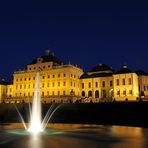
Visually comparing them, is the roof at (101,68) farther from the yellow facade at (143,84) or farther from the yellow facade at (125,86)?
the yellow facade at (125,86)

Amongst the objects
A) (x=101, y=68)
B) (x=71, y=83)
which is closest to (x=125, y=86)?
(x=71, y=83)

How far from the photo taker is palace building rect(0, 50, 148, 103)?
69.6 m

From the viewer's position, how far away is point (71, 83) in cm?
7712

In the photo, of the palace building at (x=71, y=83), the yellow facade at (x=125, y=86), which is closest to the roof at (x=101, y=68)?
the palace building at (x=71, y=83)

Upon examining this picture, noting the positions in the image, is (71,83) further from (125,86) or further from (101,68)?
(125,86)

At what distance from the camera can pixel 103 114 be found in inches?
1507

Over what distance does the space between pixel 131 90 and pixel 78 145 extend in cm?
5346

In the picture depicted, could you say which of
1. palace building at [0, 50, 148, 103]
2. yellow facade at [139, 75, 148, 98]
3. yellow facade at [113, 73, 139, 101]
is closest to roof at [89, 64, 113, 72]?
palace building at [0, 50, 148, 103]

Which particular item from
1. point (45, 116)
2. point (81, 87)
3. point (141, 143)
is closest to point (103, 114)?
point (45, 116)

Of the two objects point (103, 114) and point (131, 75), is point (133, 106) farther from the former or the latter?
point (131, 75)

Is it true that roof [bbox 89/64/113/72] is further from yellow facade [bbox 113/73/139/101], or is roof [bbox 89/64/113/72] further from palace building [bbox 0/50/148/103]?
yellow facade [bbox 113/73/139/101]

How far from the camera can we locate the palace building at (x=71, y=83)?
6962 cm

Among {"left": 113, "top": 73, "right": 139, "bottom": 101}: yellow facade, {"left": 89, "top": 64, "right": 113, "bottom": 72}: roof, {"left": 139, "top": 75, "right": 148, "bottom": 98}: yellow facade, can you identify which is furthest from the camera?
{"left": 89, "top": 64, "right": 113, "bottom": 72}: roof

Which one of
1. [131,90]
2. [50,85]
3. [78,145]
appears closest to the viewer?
[78,145]
